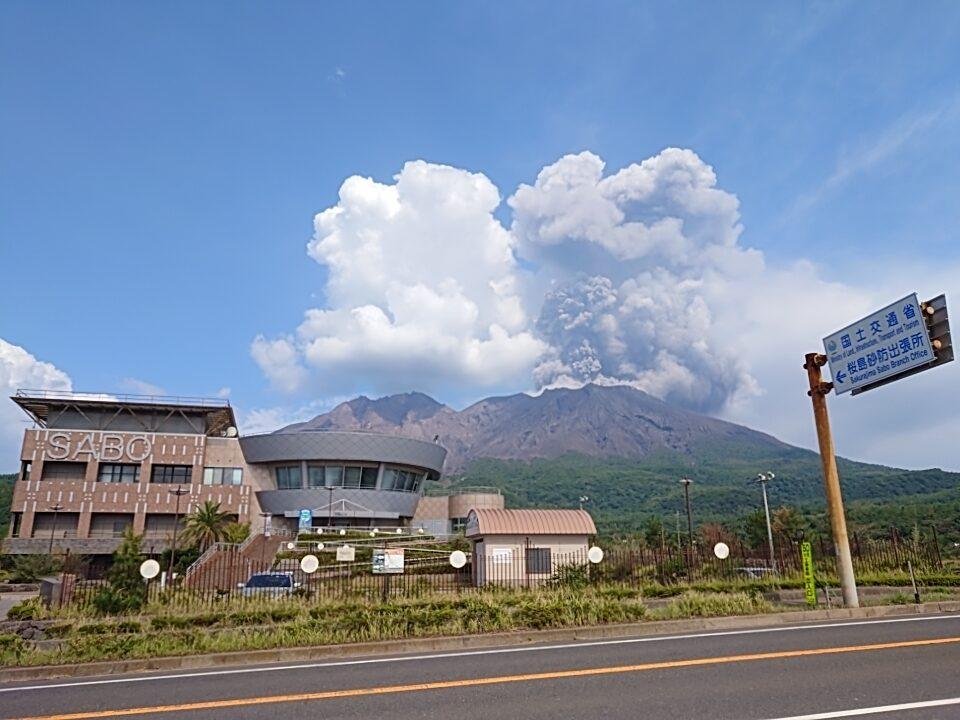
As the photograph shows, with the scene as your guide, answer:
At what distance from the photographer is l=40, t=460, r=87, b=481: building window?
56862 millimetres

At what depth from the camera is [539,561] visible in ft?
85.8

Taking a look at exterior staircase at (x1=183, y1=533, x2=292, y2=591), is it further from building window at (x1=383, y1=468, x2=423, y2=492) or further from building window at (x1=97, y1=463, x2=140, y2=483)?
building window at (x1=383, y1=468, x2=423, y2=492)

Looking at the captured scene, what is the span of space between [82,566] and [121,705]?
1718 inches

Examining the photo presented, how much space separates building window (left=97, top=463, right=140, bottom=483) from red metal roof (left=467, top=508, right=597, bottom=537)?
42.7m

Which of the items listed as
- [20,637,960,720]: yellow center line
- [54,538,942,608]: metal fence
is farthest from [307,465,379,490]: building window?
[20,637,960,720]: yellow center line

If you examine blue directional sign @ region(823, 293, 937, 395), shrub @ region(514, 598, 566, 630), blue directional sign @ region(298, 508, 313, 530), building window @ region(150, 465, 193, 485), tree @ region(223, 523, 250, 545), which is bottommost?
shrub @ region(514, 598, 566, 630)

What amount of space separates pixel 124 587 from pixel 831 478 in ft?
59.0

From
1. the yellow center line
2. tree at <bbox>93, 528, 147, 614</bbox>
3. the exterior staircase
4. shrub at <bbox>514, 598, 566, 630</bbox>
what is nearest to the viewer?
the yellow center line

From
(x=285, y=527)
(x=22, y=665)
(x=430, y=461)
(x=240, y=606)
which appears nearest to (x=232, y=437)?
(x=285, y=527)

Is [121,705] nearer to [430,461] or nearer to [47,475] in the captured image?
[47,475]

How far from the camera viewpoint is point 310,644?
11.4m

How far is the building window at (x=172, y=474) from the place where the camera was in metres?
58.3

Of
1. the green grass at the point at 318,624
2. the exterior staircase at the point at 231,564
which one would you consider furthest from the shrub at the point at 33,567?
the green grass at the point at 318,624

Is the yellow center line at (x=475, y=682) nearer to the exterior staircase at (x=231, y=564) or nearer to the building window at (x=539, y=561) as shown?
the exterior staircase at (x=231, y=564)
